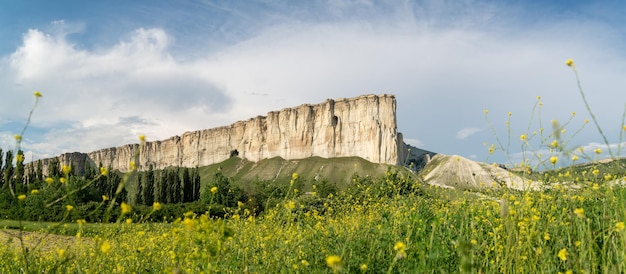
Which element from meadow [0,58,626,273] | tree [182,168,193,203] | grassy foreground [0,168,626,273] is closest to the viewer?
meadow [0,58,626,273]

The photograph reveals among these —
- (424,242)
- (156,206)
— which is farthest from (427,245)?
(156,206)

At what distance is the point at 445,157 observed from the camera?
18438 centimetres

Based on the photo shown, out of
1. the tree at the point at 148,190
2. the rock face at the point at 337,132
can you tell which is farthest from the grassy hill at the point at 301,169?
the tree at the point at 148,190

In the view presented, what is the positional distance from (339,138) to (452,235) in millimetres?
169483

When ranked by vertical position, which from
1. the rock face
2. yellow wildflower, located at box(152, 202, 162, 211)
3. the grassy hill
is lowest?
yellow wildflower, located at box(152, 202, 162, 211)

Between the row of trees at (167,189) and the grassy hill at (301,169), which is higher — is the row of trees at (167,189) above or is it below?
below

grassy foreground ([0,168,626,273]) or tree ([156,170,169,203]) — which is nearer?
grassy foreground ([0,168,626,273])

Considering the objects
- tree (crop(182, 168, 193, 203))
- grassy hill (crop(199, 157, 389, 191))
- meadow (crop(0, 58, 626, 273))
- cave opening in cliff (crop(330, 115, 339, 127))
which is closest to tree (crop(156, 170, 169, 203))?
tree (crop(182, 168, 193, 203))

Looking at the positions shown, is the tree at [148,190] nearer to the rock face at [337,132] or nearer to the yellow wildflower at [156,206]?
the rock face at [337,132]

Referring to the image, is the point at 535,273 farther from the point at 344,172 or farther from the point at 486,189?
the point at 344,172

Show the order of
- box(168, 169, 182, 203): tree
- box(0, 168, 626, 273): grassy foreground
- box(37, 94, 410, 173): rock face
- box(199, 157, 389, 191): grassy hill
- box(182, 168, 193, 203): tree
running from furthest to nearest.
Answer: box(37, 94, 410, 173): rock face, box(199, 157, 389, 191): grassy hill, box(182, 168, 193, 203): tree, box(168, 169, 182, 203): tree, box(0, 168, 626, 273): grassy foreground

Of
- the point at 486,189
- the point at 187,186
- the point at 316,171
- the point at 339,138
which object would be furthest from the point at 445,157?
the point at 486,189

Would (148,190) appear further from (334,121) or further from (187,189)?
(334,121)

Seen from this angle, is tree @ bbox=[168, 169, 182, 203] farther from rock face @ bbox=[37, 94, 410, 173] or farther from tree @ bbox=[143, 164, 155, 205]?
rock face @ bbox=[37, 94, 410, 173]
